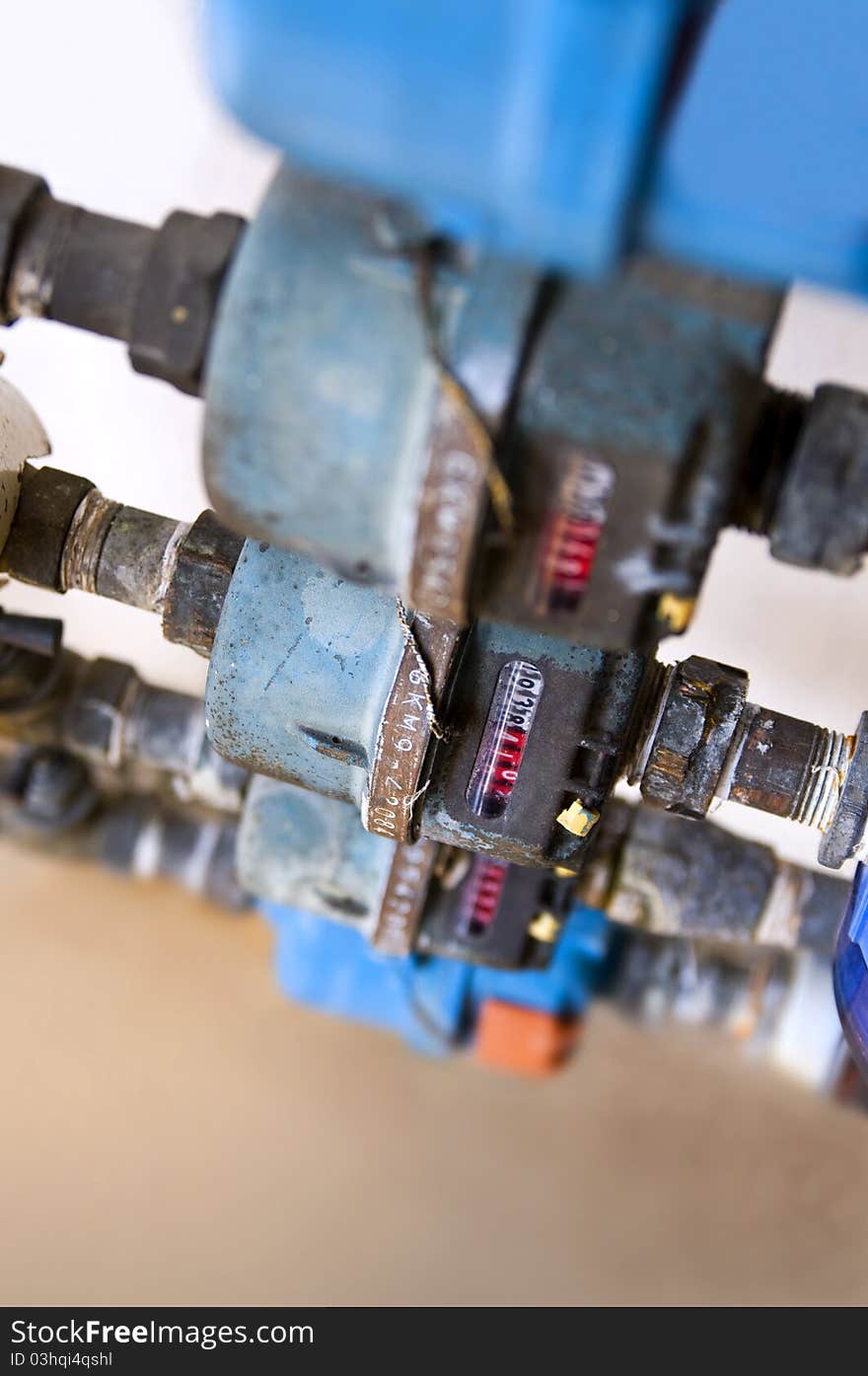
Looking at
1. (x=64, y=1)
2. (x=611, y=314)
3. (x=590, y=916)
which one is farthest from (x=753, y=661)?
(x=64, y=1)

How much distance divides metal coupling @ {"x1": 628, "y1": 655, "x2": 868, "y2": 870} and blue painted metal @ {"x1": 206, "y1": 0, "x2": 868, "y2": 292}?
1.13 feet

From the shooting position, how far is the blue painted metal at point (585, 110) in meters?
0.41

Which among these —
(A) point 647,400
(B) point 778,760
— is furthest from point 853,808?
(A) point 647,400

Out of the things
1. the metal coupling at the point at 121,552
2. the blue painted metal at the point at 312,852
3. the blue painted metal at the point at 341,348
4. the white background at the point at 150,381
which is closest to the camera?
the blue painted metal at the point at 341,348

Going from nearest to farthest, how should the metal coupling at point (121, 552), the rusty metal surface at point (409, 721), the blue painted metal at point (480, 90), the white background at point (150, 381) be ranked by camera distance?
1. the blue painted metal at point (480, 90)
2. the rusty metal surface at point (409, 721)
3. the metal coupling at point (121, 552)
4. the white background at point (150, 381)

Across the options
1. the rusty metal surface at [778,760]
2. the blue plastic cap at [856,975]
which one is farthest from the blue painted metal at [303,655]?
the blue plastic cap at [856,975]

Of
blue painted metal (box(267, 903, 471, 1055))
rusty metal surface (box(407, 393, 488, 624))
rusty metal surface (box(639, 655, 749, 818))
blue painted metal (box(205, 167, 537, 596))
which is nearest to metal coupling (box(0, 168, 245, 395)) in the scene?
blue painted metal (box(205, 167, 537, 596))

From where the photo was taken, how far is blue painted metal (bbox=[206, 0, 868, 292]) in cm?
41

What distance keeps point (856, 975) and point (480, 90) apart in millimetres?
604

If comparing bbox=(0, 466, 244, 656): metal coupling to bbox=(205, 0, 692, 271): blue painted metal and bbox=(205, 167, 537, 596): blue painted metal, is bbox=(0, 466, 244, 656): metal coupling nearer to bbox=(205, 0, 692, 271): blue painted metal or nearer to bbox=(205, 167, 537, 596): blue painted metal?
bbox=(205, 167, 537, 596): blue painted metal

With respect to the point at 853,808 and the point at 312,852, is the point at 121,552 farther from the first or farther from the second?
the point at 853,808

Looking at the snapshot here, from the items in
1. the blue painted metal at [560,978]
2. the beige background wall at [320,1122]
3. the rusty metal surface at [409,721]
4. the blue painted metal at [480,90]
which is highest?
the blue painted metal at [480,90]

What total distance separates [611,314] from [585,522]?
90 millimetres

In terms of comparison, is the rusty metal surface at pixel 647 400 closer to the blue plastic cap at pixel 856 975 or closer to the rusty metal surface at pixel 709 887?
the blue plastic cap at pixel 856 975
